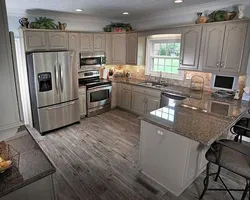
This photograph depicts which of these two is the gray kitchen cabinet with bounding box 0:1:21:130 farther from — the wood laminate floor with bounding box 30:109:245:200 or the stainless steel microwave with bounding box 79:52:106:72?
the stainless steel microwave with bounding box 79:52:106:72

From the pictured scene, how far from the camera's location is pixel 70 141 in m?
3.73

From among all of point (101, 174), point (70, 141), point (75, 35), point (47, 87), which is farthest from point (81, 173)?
point (75, 35)

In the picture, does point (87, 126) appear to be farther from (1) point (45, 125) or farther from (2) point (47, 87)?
(2) point (47, 87)

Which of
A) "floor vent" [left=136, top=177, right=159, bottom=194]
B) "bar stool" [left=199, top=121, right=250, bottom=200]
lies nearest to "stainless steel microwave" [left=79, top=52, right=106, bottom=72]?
"floor vent" [left=136, top=177, right=159, bottom=194]

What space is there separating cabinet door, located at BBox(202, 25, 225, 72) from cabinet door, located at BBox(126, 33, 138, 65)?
191 cm

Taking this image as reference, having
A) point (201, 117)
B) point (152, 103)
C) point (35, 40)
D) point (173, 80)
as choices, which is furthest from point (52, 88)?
point (201, 117)

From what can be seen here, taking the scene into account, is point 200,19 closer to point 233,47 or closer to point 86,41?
point 233,47

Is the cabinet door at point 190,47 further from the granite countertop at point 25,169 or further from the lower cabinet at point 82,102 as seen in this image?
the granite countertop at point 25,169

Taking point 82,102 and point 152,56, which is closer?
point 82,102

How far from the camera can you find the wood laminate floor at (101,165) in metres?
2.42

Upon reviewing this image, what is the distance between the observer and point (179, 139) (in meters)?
2.17

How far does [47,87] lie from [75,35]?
1535 millimetres

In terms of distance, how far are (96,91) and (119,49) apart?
1.41 meters

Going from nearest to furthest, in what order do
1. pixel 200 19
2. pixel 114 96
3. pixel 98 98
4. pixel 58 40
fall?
pixel 200 19, pixel 58 40, pixel 98 98, pixel 114 96
